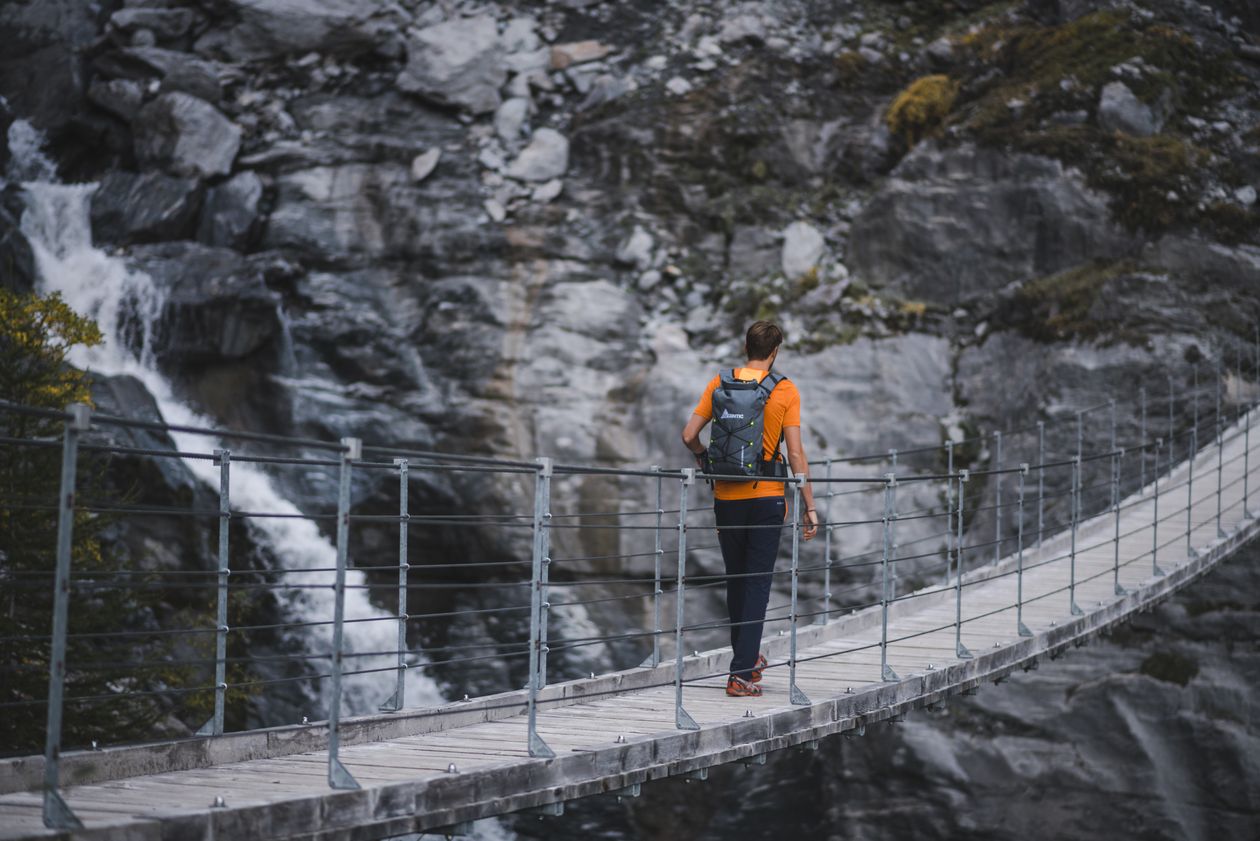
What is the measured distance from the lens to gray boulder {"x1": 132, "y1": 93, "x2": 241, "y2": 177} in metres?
18.4

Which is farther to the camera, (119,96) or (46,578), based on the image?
(119,96)

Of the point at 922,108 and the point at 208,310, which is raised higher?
the point at 922,108

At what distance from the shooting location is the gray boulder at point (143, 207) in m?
17.5

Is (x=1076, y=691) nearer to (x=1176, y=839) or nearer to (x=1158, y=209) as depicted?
(x=1176, y=839)

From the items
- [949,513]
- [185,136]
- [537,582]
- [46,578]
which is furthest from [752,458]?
[185,136]

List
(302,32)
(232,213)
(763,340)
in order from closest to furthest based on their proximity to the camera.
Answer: (763,340) → (232,213) → (302,32)

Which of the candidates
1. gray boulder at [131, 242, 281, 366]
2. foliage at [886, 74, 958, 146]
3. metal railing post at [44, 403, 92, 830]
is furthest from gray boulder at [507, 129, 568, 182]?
metal railing post at [44, 403, 92, 830]

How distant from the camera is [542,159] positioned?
18281 mm

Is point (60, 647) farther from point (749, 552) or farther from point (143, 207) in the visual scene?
point (143, 207)

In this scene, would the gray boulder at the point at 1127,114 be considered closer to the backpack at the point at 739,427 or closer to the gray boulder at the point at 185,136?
the backpack at the point at 739,427

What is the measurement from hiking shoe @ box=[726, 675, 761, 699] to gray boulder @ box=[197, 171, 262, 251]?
44.6 feet

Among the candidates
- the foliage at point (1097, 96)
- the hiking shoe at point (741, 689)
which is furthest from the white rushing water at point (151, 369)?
the foliage at point (1097, 96)

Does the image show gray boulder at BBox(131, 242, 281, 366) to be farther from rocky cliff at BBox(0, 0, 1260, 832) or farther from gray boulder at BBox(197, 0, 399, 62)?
gray boulder at BBox(197, 0, 399, 62)

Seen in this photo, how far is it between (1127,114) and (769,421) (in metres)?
11.8
